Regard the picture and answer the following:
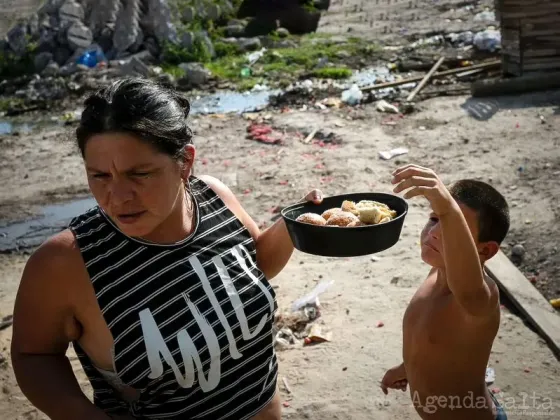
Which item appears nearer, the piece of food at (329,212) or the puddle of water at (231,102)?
the piece of food at (329,212)

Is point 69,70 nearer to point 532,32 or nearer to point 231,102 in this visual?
point 231,102

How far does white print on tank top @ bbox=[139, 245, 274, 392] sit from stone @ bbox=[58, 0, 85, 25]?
1467 centimetres

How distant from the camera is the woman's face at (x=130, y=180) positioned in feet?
6.89

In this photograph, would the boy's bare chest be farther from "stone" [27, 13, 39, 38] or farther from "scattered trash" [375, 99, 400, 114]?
"stone" [27, 13, 39, 38]

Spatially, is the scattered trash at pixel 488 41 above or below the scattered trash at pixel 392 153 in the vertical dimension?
above

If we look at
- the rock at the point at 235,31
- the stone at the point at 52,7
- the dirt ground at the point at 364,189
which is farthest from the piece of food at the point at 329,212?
the stone at the point at 52,7

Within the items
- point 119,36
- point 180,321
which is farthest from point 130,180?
point 119,36

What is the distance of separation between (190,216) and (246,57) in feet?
41.0

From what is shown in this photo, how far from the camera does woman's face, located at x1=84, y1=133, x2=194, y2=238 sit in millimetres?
2102

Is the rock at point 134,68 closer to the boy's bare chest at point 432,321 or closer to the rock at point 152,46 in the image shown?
the rock at point 152,46

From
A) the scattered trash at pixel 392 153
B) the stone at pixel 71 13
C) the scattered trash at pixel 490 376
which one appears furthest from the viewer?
the stone at pixel 71 13

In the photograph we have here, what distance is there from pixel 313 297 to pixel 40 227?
132 inches

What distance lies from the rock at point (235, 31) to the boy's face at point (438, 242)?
14670 millimetres

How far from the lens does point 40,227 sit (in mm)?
6938
